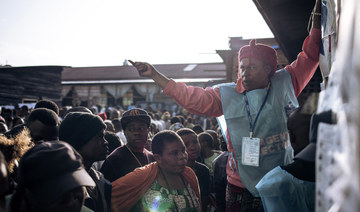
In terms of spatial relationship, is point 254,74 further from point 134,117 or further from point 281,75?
point 134,117

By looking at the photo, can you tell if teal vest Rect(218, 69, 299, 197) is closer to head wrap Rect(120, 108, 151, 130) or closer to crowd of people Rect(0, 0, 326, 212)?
crowd of people Rect(0, 0, 326, 212)

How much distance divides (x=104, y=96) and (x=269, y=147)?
24.5 meters

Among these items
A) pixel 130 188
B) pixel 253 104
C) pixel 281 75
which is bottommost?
pixel 130 188

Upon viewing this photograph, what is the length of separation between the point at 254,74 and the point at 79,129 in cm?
154

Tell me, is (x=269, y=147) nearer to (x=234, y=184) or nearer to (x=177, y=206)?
(x=234, y=184)

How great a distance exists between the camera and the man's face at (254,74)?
2.56 metres

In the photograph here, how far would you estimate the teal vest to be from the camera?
2.43 meters

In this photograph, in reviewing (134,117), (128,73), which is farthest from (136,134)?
(128,73)

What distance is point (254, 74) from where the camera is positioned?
256 centimetres

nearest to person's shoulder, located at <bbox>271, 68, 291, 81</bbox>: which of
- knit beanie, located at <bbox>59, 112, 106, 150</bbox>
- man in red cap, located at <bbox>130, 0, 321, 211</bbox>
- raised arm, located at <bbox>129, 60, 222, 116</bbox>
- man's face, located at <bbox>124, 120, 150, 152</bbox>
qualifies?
man in red cap, located at <bbox>130, 0, 321, 211</bbox>

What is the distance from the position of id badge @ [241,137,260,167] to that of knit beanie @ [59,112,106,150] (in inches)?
48.6

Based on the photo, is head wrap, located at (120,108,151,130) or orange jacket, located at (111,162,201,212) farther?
head wrap, located at (120,108,151,130)

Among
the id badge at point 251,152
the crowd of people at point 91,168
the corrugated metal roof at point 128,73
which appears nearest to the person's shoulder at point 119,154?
the crowd of people at point 91,168

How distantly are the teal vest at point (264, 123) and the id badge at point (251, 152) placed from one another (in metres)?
0.04
